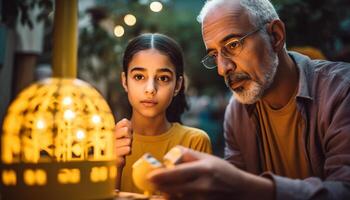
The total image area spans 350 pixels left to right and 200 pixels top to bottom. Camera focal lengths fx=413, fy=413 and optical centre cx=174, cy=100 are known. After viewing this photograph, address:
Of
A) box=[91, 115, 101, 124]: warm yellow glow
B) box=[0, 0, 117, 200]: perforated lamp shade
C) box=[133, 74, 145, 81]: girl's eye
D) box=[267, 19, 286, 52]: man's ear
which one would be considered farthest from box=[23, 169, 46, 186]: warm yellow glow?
box=[267, 19, 286, 52]: man's ear

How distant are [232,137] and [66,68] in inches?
58.8

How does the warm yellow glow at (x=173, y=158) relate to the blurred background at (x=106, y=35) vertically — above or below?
below

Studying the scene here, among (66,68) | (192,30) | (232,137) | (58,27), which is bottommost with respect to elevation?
(232,137)

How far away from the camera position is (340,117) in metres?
2.05

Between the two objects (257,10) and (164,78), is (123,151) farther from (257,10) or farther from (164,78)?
(257,10)

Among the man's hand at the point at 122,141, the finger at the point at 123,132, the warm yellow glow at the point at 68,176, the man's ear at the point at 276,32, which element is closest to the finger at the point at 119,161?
the man's hand at the point at 122,141

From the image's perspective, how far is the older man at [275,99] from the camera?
2084 mm

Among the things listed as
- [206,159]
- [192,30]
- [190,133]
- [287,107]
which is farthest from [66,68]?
[192,30]

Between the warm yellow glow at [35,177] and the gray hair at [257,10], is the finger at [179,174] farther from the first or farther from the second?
the gray hair at [257,10]

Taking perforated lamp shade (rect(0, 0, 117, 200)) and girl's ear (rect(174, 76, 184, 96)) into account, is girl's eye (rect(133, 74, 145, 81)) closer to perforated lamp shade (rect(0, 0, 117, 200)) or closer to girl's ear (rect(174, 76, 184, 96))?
girl's ear (rect(174, 76, 184, 96))

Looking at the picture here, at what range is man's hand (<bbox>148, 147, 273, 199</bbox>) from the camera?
1.34m

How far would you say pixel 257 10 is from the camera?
2348 mm

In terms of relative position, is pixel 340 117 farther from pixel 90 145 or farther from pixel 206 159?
pixel 90 145

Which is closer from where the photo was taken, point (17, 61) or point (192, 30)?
point (17, 61)
